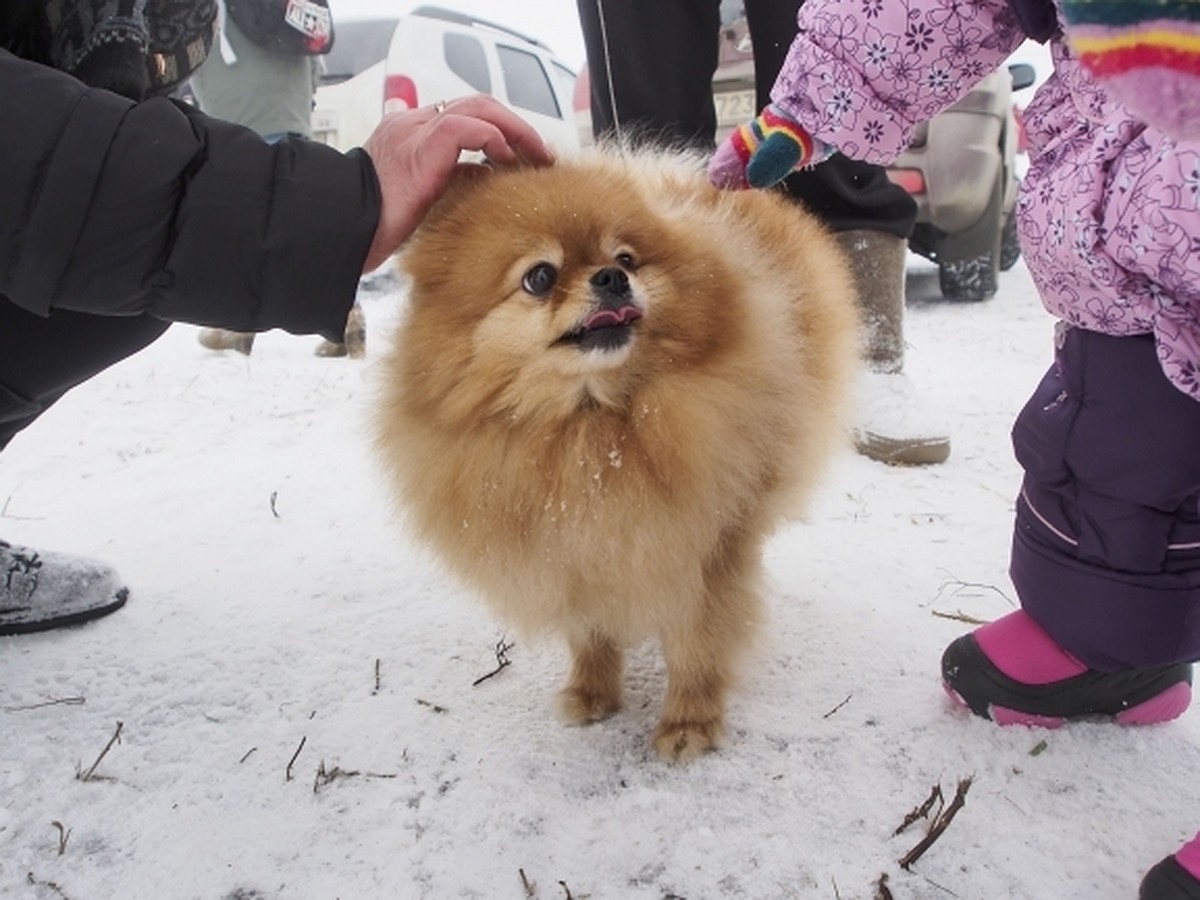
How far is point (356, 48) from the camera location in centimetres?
708

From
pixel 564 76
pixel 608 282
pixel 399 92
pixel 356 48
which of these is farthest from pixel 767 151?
pixel 356 48

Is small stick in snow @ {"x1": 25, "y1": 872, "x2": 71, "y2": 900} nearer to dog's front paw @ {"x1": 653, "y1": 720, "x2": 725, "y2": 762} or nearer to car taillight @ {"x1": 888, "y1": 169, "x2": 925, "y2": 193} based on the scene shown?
dog's front paw @ {"x1": 653, "y1": 720, "x2": 725, "y2": 762}

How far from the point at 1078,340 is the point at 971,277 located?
12.8ft

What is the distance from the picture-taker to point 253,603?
164 centimetres

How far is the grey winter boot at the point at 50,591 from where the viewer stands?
154 centimetres

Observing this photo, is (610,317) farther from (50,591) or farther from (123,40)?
(50,591)

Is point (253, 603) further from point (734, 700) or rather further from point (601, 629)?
point (734, 700)

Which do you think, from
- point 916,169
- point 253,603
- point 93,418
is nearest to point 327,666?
point 253,603

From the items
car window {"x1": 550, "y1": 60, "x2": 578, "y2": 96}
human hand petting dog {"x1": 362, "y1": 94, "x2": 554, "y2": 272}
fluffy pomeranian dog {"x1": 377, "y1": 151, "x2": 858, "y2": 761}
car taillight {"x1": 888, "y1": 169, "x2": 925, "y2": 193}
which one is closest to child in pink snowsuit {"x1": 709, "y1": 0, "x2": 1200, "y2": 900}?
fluffy pomeranian dog {"x1": 377, "y1": 151, "x2": 858, "y2": 761}

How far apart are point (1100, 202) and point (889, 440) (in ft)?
4.21

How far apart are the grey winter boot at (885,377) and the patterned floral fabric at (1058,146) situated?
101cm

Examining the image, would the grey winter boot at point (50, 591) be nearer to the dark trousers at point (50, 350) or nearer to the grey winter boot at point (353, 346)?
the dark trousers at point (50, 350)

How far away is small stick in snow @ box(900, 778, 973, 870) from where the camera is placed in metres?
0.96

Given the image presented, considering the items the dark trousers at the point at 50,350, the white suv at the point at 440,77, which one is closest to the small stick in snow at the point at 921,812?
the dark trousers at the point at 50,350
